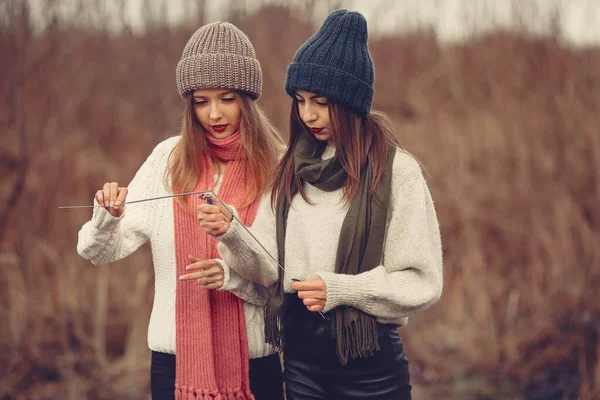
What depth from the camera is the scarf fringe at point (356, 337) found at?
250 centimetres

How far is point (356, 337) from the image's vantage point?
250 cm

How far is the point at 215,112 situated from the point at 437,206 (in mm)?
4376

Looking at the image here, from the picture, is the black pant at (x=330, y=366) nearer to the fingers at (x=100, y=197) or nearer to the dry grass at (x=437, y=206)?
the fingers at (x=100, y=197)

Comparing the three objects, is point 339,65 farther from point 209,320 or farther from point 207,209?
point 209,320

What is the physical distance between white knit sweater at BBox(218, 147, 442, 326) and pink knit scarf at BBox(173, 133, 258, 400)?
0.67 ft

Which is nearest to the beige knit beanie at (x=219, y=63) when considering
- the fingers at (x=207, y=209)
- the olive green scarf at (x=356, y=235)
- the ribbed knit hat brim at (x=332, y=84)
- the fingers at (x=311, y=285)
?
the ribbed knit hat brim at (x=332, y=84)

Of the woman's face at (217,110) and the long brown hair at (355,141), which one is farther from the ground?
the woman's face at (217,110)

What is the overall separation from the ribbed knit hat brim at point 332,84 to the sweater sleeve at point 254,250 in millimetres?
476

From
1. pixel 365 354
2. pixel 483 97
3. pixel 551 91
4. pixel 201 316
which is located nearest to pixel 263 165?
pixel 201 316

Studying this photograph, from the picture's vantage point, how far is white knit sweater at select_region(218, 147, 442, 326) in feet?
8.07

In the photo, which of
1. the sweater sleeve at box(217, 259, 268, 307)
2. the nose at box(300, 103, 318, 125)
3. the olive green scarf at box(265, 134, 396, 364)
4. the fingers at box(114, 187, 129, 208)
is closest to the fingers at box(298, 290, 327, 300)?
the olive green scarf at box(265, 134, 396, 364)

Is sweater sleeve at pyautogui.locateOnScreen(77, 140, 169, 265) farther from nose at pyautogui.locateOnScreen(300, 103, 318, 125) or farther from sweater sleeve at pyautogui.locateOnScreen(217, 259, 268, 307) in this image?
nose at pyautogui.locateOnScreen(300, 103, 318, 125)

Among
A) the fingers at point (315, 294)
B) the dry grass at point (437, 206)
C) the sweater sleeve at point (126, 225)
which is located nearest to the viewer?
the fingers at point (315, 294)

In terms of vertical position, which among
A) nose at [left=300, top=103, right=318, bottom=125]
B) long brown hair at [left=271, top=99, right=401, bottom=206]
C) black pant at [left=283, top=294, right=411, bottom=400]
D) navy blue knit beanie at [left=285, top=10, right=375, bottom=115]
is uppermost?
navy blue knit beanie at [left=285, top=10, right=375, bottom=115]
